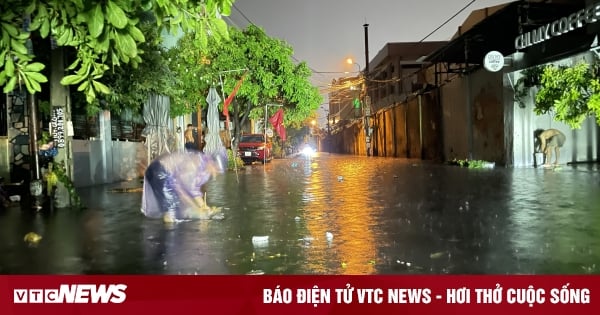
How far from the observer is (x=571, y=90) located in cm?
1508

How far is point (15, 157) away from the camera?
14.2 m

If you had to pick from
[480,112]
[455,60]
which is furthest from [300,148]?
[480,112]

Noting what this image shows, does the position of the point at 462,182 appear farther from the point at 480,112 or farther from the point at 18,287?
the point at 18,287

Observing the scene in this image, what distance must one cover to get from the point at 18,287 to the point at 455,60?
2953cm

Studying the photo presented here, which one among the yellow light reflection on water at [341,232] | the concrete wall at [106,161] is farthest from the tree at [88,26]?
the concrete wall at [106,161]

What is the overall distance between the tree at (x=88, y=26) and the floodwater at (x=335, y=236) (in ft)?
7.27

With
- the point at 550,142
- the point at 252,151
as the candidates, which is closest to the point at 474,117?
the point at 550,142

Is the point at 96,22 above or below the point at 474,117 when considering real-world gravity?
below

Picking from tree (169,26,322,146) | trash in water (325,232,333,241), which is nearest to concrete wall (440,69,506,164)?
tree (169,26,322,146)

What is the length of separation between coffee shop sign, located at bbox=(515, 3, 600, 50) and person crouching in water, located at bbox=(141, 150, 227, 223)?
39.5ft

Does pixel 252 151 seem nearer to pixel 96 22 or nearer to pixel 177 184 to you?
pixel 177 184

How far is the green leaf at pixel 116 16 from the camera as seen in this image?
314 centimetres

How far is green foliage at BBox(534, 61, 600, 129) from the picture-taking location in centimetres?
1481

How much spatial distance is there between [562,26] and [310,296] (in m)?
14.8
